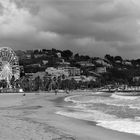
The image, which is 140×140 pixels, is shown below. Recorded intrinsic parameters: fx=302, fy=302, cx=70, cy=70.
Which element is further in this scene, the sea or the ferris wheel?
the ferris wheel

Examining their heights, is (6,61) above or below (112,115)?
above

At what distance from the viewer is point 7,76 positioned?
103m

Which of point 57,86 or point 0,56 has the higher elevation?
point 0,56

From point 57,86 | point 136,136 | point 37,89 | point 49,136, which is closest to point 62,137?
point 49,136

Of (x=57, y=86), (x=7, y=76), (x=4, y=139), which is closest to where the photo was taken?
(x=4, y=139)

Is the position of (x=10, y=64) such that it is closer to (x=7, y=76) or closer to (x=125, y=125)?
(x=7, y=76)

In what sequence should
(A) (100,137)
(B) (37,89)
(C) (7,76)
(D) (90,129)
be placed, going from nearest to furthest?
(A) (100,137) → (D) (90,129) → (C) (7,76) → (B) (37,89)

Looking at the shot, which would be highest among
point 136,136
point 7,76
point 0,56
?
point 0,56

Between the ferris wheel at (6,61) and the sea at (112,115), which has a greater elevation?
the ferris wheel at (6,61)

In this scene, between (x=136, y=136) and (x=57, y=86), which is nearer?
(x=136, y=136)

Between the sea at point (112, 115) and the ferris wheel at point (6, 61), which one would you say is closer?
the sea at point (112, 115)

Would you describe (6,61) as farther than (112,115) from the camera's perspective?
Yes

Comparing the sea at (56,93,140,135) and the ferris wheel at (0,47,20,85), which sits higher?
the ferris wheel at (0,47,20,85)

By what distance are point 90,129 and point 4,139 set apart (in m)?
6.36
